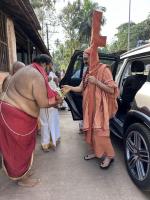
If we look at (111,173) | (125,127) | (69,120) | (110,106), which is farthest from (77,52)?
(69,120)

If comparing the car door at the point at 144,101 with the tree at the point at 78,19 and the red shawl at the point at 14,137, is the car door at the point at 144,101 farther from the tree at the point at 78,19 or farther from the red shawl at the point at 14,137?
the tree at the point at 78,19

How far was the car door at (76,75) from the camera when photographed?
5.07m

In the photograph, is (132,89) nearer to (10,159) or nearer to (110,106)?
(110,106)

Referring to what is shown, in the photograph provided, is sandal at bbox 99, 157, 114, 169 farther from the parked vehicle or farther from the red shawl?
the red shawl

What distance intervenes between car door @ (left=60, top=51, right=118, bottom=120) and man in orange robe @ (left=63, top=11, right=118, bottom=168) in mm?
922

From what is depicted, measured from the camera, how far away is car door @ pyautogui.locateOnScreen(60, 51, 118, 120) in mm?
5070

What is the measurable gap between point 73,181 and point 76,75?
241cm

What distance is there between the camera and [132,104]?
12.1 feet

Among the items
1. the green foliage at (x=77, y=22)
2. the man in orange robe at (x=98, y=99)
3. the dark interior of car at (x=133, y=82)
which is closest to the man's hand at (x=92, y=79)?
the man in orange robe at (x=98, y=99)

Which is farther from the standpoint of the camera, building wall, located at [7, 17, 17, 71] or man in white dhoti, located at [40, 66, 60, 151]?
building wall, located at [7, 17, 17, 71]

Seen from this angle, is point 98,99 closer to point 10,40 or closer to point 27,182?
point 27,182

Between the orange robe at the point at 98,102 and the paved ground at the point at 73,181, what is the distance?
0.36 metres

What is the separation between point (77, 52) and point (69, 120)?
3.28 meters

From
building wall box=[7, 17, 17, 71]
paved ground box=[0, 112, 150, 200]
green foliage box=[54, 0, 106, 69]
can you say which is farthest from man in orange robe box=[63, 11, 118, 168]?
green foliage box=[54, 0, 106, 69]
